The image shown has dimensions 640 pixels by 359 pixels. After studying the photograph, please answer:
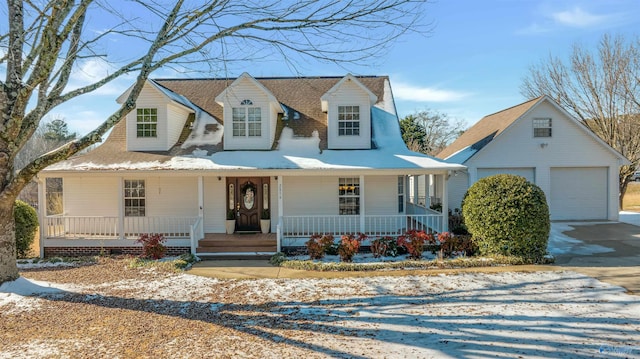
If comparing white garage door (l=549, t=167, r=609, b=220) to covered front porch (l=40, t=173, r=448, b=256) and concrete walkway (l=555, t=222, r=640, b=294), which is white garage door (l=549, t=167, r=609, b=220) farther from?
covered front porch (l=40, t=173, r=448, b=256)

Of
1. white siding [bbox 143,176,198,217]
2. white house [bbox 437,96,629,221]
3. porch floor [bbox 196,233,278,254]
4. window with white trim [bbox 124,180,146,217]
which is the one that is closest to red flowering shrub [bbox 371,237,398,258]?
porch floor [bbox 196,233,278,254]

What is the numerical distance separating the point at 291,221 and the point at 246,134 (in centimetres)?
346

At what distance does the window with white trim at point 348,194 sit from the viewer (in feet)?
44.1

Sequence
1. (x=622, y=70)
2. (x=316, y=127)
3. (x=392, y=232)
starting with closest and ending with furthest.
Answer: (x=392, y=232), (x=316, y=127), (x=622, y=70)

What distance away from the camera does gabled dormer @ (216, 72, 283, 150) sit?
13.4 metres

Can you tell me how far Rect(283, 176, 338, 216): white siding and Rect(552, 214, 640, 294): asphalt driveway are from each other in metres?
6.91

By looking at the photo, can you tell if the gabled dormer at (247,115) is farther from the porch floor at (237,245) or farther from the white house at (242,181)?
the porch floor at (237,245)

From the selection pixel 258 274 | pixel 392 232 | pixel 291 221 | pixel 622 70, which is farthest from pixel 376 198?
pixel 622 70

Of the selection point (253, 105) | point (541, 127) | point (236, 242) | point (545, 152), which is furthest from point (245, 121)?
point (545, 152)

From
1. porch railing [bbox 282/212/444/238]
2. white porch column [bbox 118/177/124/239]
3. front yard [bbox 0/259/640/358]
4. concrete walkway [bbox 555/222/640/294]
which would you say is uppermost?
white porch column [bbox 118/177/124/239]

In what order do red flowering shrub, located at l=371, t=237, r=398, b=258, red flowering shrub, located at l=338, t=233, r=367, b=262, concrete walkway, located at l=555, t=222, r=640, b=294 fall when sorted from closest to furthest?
concrete walkway, located at l=555, t=222, r=640, b=294
red flowering shrub, located at l=338, t=233, r=367, b=262
red flowering shrub, located at l=371, t=237, r=398, b=258

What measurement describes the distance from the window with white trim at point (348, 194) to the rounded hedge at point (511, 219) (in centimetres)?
428

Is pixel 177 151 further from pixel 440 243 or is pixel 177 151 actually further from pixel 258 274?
pixel 440 243

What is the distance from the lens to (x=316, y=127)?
14430mm
